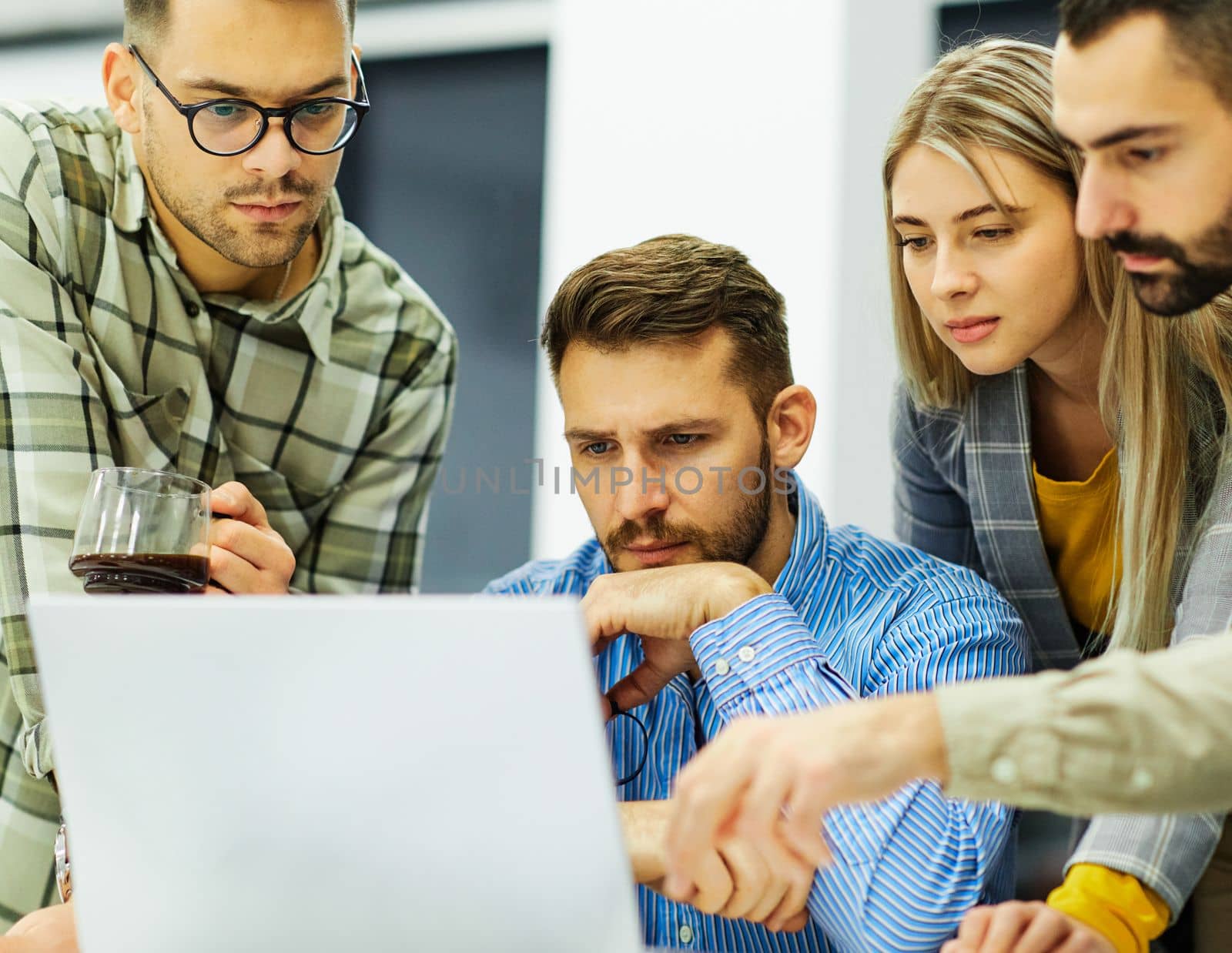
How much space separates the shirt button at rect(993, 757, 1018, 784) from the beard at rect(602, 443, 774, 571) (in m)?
0.73

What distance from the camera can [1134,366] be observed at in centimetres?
140

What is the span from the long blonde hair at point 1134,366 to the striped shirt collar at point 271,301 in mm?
847

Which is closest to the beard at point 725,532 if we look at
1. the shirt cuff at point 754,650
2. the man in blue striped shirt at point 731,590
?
the man in blue striped shirt at point 731,590

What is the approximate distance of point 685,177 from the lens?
123 inches

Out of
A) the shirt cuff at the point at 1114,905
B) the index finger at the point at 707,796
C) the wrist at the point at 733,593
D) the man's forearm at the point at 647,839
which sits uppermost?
the wrist at the point at 733,593

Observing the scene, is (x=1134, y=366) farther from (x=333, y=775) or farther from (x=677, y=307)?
(x=333, y=775)

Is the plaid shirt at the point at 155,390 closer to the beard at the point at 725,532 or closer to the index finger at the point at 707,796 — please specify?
the beard at the point at 725,532

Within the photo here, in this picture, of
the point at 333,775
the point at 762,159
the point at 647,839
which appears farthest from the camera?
the point at 762,159

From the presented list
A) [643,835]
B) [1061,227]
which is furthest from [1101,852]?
[1061,227]

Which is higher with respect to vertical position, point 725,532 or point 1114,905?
point 725,532

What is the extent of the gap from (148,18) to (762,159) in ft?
5.38

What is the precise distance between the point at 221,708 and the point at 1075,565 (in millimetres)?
1188

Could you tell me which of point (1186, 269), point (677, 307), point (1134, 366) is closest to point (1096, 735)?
point (1186, 269)

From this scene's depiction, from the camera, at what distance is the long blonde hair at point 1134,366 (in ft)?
4.52
